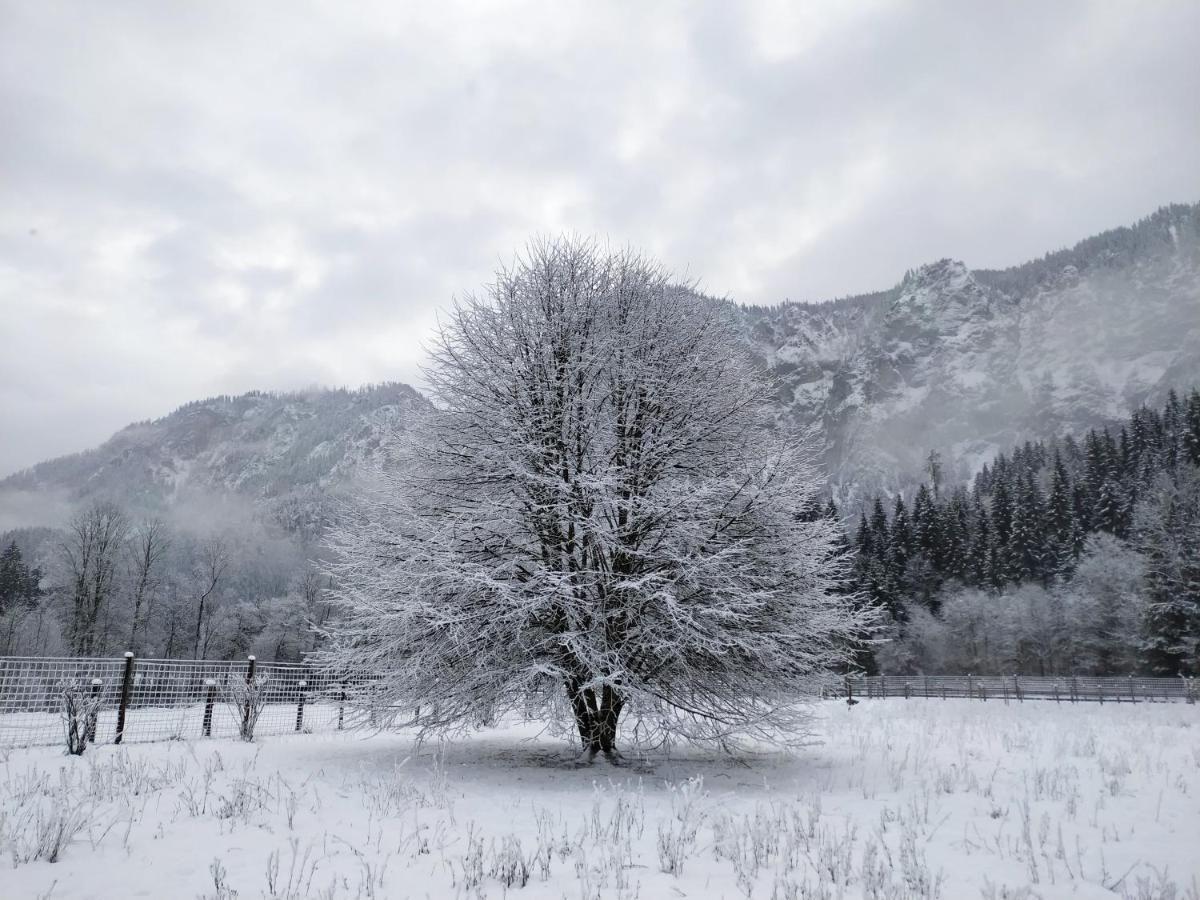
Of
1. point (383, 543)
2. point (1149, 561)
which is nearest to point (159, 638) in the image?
point (383, 543)

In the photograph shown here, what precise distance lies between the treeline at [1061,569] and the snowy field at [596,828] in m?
46.4

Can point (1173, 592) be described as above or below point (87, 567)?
below

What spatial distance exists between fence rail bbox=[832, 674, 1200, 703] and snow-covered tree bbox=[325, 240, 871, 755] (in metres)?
22.0

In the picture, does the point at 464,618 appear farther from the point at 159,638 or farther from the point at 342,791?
the point at 159,638

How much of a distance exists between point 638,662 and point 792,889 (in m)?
5.23

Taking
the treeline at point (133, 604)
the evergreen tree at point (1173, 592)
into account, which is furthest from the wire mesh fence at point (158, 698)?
the evergreen tree at point (1173, 592)

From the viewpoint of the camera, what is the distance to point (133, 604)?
186 feet

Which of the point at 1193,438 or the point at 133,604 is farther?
the point at 1193,438

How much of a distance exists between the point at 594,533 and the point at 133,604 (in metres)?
61.1

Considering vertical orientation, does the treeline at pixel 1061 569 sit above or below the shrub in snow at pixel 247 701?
above

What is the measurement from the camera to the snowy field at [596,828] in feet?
16.1

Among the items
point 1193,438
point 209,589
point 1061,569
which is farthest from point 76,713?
point 1193,438

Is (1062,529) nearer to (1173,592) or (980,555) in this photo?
(980,555)

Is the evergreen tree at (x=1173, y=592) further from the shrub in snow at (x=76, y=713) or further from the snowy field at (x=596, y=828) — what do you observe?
the shrub in snow at (x=76, y=713)
